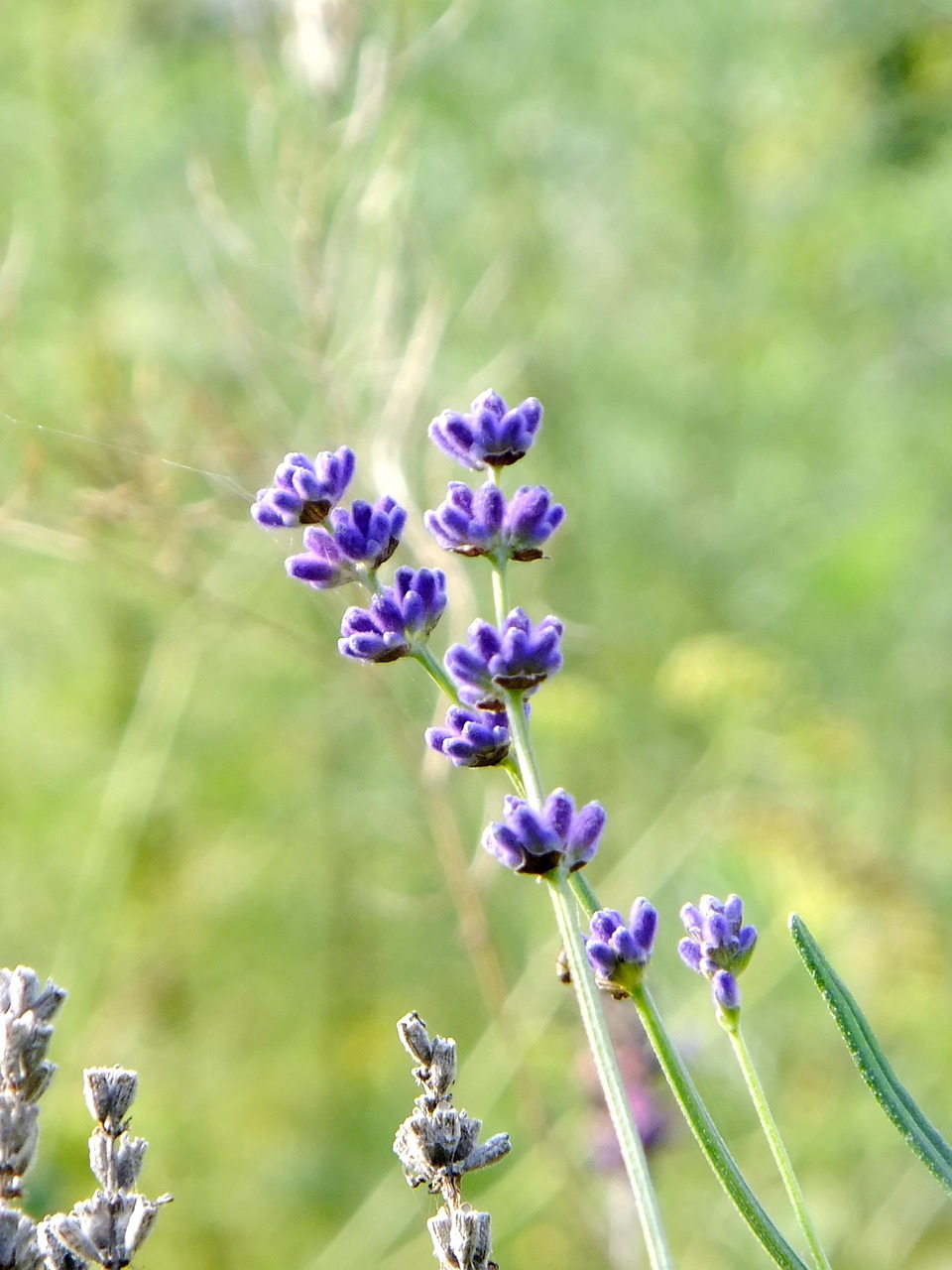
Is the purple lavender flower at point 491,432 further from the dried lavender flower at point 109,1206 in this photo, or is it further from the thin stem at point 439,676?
the dried lavender flower at point 109,1206

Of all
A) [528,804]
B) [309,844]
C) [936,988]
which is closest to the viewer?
[528,804]

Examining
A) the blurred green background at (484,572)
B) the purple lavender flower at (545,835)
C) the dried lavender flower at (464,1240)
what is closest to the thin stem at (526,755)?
the purple lavender flower at (545,835)

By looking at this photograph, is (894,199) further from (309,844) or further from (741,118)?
(309,844)

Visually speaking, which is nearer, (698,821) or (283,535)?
(283,535)

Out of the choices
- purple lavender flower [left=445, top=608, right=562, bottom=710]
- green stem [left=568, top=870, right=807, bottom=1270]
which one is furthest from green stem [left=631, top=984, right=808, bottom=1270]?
purple lavender flower [left=445, top=608, right=562, bottom=710]

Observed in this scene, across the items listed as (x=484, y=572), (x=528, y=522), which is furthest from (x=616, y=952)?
(x=484, y=572)

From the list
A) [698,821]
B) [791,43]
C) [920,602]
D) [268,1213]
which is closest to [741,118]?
[791,43]
